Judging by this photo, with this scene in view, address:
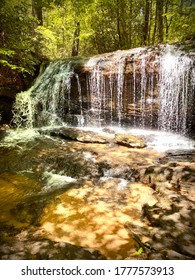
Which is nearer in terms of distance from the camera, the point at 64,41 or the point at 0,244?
the point at 0,244

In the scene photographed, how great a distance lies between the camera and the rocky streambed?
254 cm

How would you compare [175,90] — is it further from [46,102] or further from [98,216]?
[98,216]

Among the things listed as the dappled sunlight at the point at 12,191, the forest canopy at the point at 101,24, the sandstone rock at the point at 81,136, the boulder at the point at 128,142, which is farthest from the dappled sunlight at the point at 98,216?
the forest canopy at the point at 101,24

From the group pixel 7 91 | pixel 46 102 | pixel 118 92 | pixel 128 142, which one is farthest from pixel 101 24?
pixel 128 142

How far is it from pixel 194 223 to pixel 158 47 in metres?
6.91

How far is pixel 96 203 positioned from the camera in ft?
12.4

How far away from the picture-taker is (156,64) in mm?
7953

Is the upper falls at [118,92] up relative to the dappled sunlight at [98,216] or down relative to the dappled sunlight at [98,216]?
up

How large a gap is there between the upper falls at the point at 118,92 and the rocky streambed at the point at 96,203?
93.8 inches

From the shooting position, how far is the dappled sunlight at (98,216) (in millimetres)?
2793

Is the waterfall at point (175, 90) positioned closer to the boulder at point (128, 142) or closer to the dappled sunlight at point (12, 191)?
the boulder at point (128, 142)

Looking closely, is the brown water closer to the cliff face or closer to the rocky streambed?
the rocky streambed
